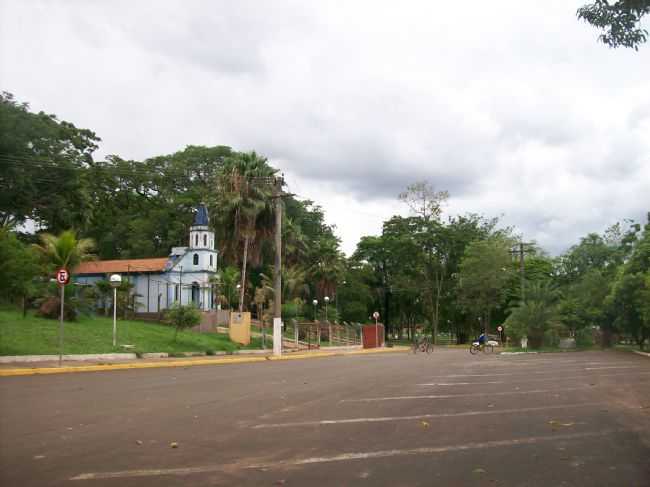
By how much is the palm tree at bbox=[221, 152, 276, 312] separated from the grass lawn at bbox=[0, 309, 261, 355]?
7.53 meters

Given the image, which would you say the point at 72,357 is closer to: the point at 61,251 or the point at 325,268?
the point at 61,251

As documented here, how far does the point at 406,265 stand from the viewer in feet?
229

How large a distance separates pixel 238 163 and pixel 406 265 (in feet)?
116

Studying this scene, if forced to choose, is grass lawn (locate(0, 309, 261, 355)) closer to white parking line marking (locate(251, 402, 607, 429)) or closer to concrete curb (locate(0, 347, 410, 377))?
concrete curb (locate(0, 347, 410, 377))

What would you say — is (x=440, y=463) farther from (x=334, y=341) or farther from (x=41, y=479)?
(x=334, y=341)

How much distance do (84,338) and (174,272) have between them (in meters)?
29.9

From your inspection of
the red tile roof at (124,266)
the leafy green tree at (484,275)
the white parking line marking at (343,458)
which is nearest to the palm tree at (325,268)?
the leafy green tree at (484,275)

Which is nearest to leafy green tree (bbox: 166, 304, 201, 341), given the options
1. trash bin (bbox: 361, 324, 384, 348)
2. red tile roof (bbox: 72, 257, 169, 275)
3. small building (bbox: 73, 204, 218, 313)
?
trash bin (bbox: 361, 324, 384, 348)

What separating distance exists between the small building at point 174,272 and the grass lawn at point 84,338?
2157 centimetres

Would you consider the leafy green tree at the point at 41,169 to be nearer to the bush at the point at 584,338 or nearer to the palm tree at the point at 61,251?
the palm tree at the point at 61,251

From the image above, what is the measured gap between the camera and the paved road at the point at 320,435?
5.95m

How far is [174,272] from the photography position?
5375 cm

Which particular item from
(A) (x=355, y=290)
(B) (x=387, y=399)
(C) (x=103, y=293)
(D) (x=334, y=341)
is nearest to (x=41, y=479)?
(B) (x=387, y=399)

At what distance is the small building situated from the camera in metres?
53.6
